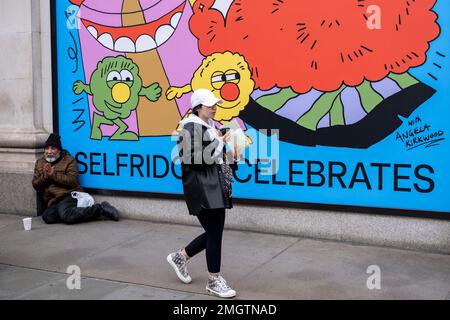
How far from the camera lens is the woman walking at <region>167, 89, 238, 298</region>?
5.09 m

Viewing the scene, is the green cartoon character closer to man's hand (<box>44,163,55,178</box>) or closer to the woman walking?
man's hand (<box>44,163,55,178</box>)

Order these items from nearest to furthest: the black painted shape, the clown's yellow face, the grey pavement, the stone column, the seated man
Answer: the grey pavement < the black painted shape < the clown's yellow face < the seated man < the stone column

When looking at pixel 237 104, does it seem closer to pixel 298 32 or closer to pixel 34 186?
pixel 298 32

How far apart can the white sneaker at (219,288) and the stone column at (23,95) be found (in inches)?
165

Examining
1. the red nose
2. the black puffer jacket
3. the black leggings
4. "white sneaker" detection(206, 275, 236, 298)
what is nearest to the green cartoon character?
the red nose

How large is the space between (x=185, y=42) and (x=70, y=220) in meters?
2.73

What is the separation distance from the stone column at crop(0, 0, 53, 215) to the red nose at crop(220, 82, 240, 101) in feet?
8.93

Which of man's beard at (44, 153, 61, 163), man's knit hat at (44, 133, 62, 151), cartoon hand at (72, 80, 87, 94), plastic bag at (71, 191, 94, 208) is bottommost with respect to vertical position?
plastic bag at (71, 191, 94, 208)

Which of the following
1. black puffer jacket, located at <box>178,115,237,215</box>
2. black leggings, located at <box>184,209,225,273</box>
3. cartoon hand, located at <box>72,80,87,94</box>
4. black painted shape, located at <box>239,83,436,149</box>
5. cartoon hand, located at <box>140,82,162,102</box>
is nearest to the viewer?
black puffer jacket, located at <box>178,115,237,215</box>

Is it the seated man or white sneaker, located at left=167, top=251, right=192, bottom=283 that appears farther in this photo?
the seated man

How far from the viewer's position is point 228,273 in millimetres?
5965

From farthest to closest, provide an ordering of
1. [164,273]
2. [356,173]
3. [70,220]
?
[70,220]
[356,173]
[164,273]

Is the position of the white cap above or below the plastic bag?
above
